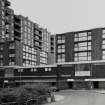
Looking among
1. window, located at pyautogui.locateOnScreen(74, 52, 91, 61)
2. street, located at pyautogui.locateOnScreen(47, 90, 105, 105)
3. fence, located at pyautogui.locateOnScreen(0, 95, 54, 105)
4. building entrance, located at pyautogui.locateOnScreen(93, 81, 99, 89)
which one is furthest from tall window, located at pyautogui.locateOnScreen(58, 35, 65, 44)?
fence, located at pyautogui.locateOnScreen(0, 95, 54, 105)

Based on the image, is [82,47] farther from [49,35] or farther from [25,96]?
[25,96]

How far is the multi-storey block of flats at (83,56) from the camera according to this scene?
76812 millimetres

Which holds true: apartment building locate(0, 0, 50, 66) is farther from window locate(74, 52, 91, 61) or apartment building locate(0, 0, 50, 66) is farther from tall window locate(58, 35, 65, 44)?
window locate(74, 52, 91, 61)

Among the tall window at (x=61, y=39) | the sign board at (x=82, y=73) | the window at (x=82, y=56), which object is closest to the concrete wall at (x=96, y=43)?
the window at (x=82, y=56)

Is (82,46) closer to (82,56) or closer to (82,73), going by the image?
(82,56)

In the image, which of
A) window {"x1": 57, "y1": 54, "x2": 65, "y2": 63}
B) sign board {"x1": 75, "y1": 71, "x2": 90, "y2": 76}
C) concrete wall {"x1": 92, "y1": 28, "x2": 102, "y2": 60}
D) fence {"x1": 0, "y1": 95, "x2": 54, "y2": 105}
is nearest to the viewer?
fence {"x1": 0, "y1": 95, "x2": 54, "y2": 105}

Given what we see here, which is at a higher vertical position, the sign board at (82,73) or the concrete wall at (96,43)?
the concrete wall at (96,43)

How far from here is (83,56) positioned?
313 feet

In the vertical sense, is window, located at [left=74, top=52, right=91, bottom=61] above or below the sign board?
above

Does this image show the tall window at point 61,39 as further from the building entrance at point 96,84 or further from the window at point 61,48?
the building entrance at point 96,84

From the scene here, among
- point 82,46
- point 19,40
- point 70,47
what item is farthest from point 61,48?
point 19,40

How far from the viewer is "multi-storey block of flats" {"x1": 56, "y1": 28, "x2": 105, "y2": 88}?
7681 cm

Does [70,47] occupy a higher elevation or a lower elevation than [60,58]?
higher

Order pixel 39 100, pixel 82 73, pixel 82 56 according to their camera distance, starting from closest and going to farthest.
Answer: pixel 39 100, pixel 82 73, pixel 82 56
